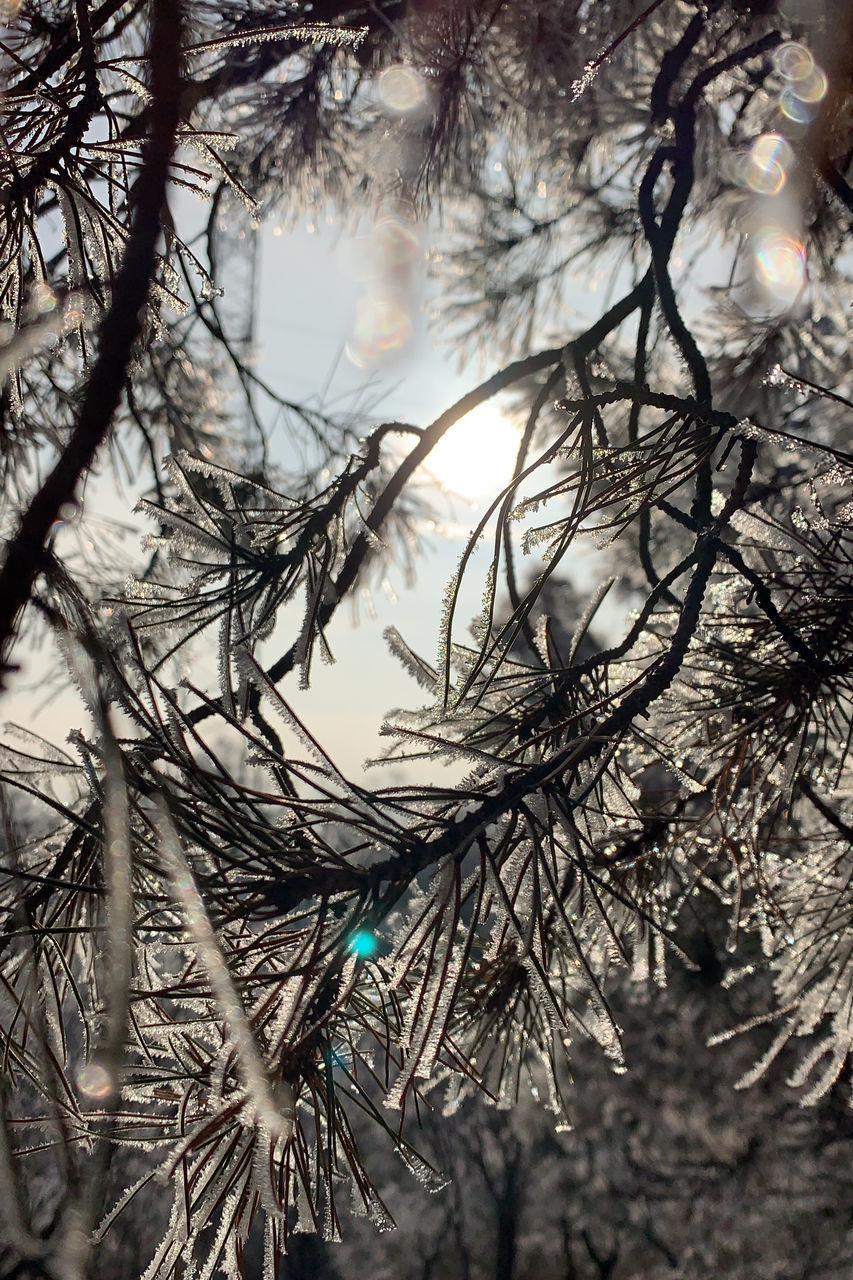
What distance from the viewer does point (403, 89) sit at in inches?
58.6

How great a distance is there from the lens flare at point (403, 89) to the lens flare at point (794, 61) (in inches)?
25.3

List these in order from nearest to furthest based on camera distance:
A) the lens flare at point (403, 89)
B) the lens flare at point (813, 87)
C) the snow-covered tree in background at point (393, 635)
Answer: the snow-covered tree in background at point (393, 635), the lens flare at point (813, 87), the lens flare at point (403, 89)

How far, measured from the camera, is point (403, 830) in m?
0.47

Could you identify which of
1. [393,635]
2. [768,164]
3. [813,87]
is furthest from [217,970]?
[768,164]

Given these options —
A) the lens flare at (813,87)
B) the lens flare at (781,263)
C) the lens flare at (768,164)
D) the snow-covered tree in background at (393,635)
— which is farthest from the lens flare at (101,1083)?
the lens flare at (781,263)

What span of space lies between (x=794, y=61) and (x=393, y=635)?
1260 mm

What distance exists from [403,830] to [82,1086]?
21 cm

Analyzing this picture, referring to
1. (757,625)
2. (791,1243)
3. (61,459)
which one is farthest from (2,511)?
(791,1243)

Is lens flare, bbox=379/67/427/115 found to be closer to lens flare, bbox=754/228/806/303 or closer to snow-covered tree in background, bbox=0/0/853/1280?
snow-covered tree in background, bbox=0/0/853/1280

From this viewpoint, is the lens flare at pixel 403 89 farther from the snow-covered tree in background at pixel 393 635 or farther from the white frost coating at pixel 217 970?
the white frost coating at pixel 217 970

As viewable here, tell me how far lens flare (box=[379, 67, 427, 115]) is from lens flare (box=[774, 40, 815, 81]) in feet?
2.11

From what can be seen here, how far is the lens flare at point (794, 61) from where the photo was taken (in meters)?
1.15

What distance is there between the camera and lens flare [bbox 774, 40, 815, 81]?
45.3 inches

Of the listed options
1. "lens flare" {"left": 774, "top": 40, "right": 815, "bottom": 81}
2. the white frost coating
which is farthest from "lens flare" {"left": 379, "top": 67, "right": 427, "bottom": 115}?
the white frost coating
